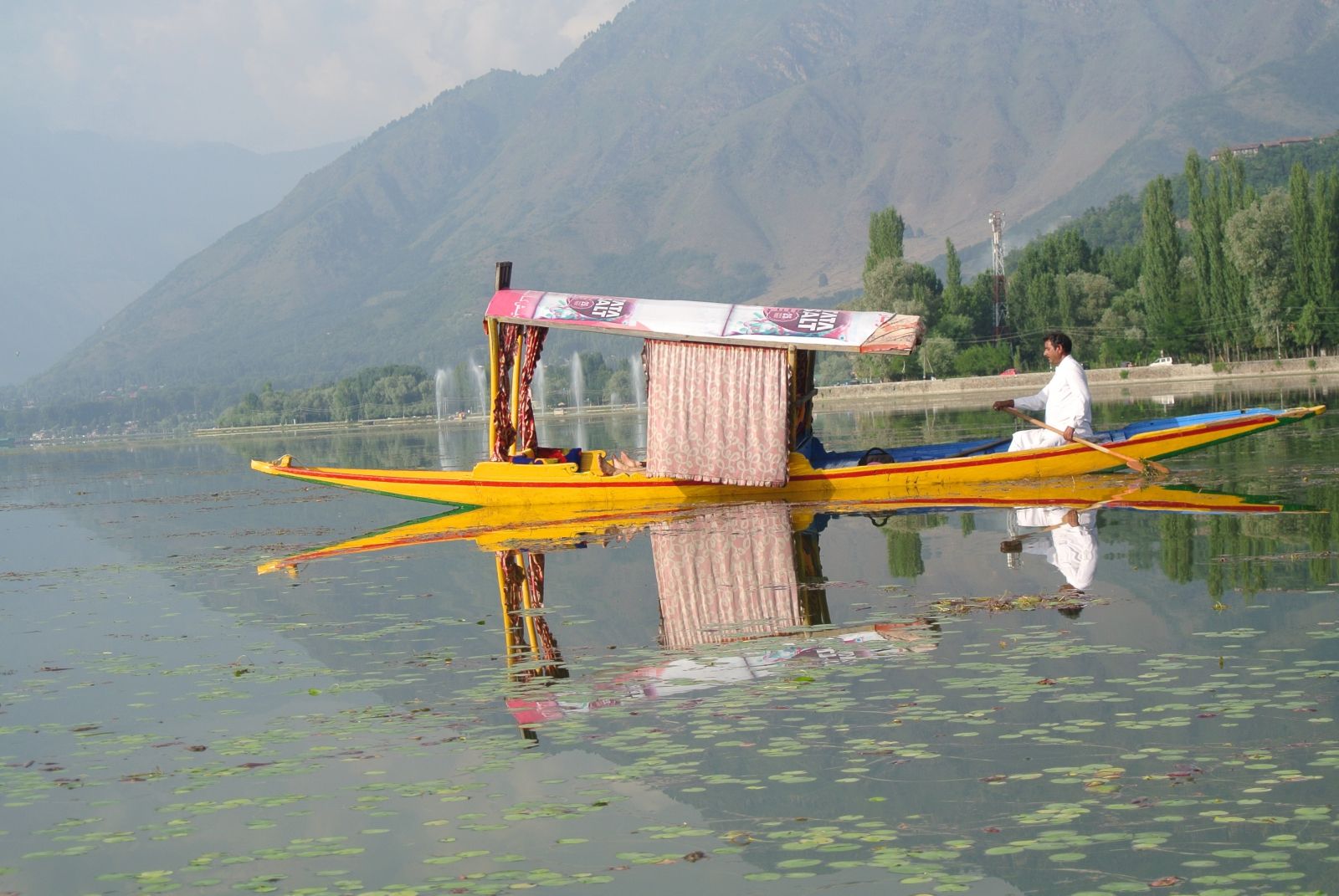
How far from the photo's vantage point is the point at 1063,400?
21156 mm

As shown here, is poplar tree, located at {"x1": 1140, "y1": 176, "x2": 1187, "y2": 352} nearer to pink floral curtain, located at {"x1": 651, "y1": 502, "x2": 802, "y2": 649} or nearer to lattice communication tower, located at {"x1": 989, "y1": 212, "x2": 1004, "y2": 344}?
lattice communication tower, located at {"x1": 989, "y1": 212, "x2": 1004, "y2": 344}

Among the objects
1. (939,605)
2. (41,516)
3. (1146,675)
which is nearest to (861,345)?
(939,605)

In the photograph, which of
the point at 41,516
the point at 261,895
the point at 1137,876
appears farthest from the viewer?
the point at 41,516

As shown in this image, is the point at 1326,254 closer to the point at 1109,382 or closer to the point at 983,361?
the point at 1109,382

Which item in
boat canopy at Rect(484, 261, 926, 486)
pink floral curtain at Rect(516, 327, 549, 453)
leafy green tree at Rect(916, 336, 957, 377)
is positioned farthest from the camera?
leafy green tree at Rect(916, 336, 957, 377)

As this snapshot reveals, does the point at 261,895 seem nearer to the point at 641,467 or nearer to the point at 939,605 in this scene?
the point at 939,605

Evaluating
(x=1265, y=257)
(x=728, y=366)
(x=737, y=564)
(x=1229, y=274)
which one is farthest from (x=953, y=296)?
(x=737, y=564)

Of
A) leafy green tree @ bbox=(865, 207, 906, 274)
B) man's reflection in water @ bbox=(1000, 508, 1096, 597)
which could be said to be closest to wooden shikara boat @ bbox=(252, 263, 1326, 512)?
man's reflection in water @ bbox=(1000, 508, 1096, 597)

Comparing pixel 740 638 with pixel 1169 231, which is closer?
pixel 740 638

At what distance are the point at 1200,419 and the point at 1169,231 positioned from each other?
60.8 metres

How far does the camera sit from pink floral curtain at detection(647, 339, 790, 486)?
21.5m

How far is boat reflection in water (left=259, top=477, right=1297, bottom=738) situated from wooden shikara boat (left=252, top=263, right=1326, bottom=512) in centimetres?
35

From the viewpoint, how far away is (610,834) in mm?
7582

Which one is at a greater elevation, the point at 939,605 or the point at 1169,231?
the point at 1169,231
